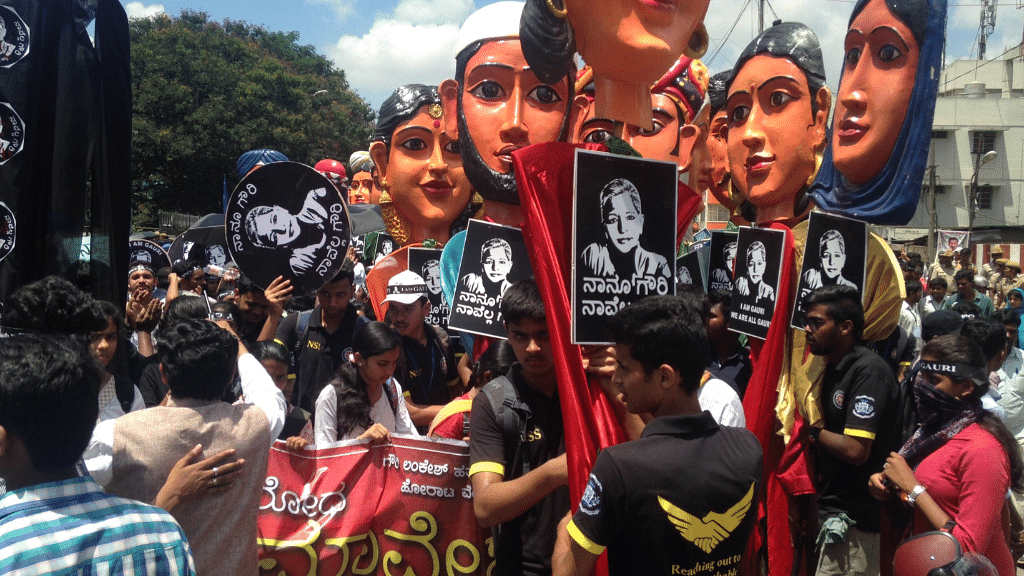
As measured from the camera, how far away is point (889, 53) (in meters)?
4.55

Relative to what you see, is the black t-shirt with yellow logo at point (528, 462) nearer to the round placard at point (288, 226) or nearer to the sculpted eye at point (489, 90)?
the round placard at point (288, 226)

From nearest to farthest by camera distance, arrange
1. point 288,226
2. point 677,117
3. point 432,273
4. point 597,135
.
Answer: point 597,135, point 288,226, point 432,273, point 677,117

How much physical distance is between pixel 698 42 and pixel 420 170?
3585 millimetres

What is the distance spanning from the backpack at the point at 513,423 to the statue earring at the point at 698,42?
8.35ft

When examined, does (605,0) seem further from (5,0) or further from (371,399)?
(5,0)

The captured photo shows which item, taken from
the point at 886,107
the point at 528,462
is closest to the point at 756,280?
the point at 886,107

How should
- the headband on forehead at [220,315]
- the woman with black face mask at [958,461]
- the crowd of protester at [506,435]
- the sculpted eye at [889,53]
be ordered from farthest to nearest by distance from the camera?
the headband on forehead at [220,315]
the sculpted eye at [889,53]
the woman with black face mask at [958,461]
the crowd of protester at [506,435]

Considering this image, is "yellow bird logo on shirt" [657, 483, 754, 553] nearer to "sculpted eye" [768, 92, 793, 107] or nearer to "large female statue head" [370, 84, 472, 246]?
"sculpted eye" [768, 92, 793, 107]

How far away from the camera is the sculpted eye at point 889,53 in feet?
14.8

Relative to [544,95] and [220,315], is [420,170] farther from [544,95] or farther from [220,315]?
[220,315]

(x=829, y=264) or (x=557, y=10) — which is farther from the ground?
(x=557, y=10)

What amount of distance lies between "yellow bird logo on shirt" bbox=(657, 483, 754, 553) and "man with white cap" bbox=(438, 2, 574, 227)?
3.78m

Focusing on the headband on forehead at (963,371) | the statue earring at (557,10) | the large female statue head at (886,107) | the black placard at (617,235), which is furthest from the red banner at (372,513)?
the large female statue head at (886,107)

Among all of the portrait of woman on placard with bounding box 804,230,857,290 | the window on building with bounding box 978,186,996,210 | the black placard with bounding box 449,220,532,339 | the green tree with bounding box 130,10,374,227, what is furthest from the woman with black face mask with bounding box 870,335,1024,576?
the window on building with bounding box 978,186,996,210
